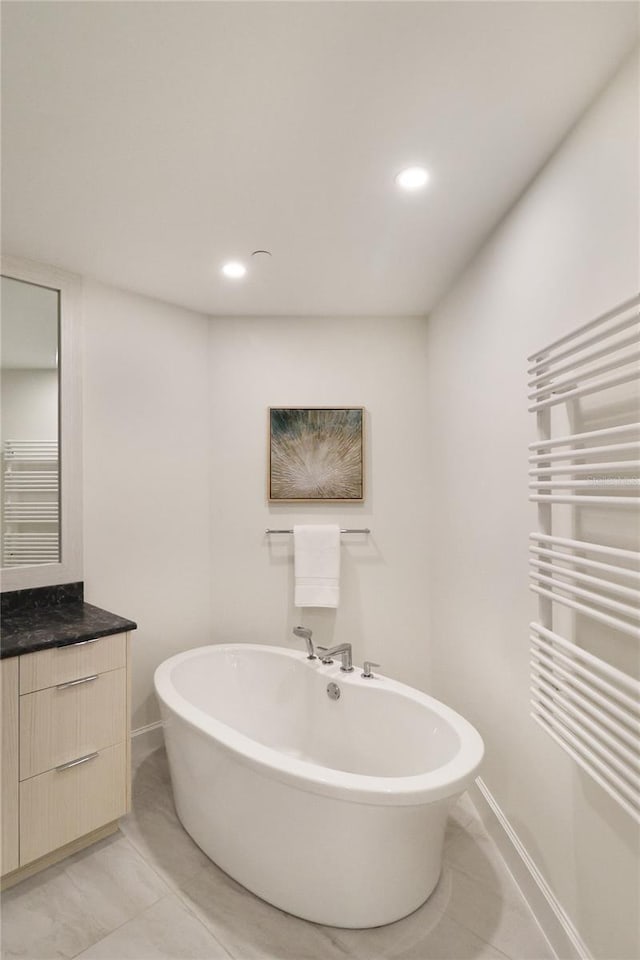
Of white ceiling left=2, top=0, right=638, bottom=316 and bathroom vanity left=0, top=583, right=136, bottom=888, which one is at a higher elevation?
white ceiling left=2, top=0, right=638, bottom=316

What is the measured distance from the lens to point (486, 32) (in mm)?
1130

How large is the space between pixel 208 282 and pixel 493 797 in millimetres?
2730

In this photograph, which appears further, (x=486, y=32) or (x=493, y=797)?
(x=493, y=797)

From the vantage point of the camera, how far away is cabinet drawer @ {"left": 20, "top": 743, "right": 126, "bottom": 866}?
173cm

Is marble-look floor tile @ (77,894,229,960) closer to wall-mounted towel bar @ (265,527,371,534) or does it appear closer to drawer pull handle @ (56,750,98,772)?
drawer pull handle @ (56,750,98,772)

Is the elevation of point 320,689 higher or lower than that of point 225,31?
lower

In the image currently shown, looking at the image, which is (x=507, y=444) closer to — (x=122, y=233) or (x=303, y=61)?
(x=303, y=61)

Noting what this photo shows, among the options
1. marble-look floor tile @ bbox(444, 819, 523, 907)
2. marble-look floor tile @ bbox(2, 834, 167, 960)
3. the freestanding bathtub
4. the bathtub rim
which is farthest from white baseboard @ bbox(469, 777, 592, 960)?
marble-look floor tile @ bbox(2, 834, 167, 960)

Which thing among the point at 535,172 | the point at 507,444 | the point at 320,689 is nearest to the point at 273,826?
the point at 320,689

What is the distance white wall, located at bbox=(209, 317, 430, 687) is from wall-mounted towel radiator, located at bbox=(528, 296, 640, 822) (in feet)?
4.66

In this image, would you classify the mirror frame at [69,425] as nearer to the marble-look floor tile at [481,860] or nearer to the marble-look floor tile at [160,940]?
the marble-look floor tile at [160,940]

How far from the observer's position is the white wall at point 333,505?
2.94 metres

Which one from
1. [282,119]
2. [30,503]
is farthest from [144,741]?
[282,119]

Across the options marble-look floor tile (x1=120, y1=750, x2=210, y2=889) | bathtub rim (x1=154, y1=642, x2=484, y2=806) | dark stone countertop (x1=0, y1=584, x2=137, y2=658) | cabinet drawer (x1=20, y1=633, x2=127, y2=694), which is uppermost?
dark stone countertop (x1=0, y1=584, x2=137, y2=658)
